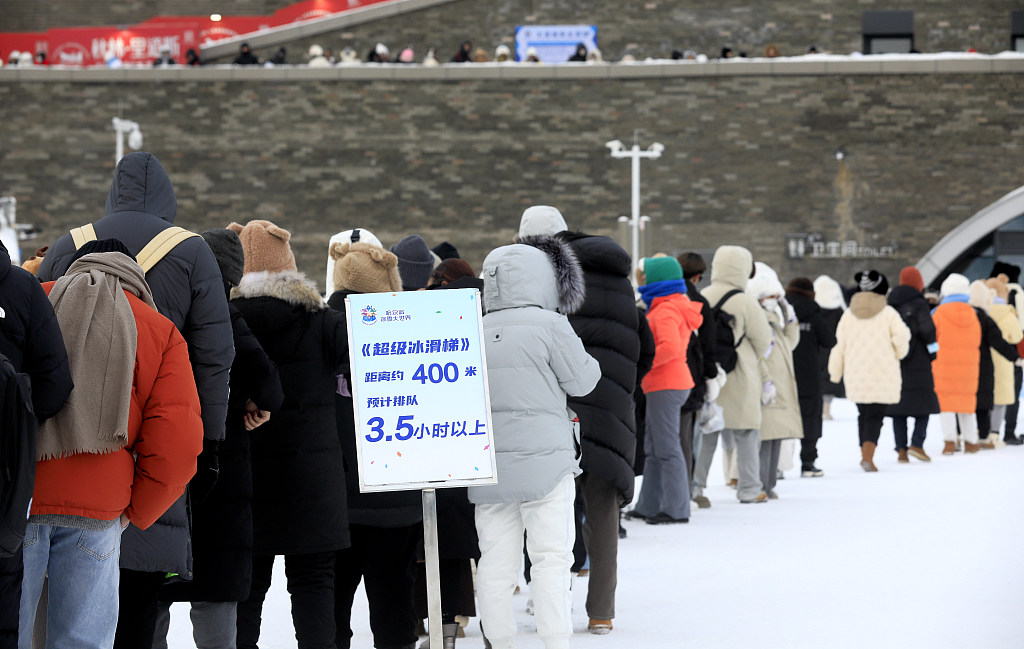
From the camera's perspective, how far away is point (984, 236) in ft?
90.7

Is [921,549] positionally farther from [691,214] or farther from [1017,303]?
[691,214]

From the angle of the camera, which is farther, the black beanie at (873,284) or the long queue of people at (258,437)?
the black beanie at (873,284)

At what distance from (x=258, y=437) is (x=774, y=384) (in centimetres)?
568

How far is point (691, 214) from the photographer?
28.7 m

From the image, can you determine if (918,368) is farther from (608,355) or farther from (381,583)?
(381,583)

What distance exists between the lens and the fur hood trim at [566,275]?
4.89 m

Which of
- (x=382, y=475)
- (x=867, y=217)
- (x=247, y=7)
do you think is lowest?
(x=382, y=475)

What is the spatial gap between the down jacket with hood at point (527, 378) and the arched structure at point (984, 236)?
23984mm

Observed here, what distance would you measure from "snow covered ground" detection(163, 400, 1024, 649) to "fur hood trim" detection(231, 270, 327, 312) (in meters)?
1.53

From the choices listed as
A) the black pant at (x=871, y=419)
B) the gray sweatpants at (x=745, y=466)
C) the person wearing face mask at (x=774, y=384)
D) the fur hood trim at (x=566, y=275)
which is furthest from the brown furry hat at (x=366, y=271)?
the black pant at (x=871, y=419)

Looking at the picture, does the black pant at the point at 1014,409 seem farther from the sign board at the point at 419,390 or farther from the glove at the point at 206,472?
the glove at the point at 206,472

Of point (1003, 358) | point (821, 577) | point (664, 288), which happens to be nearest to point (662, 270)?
point (664, 288)

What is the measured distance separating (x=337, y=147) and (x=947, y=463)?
65.9 feet

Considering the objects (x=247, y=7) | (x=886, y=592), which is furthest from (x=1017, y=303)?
(x=247, y=7)
